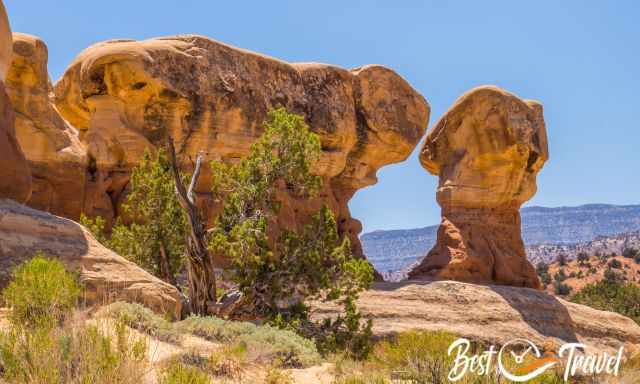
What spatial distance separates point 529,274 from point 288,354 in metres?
15.2

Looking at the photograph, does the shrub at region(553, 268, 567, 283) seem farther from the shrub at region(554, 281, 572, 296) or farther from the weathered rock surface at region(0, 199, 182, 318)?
the weathered rock surface at region(0, 199, 182, 318)

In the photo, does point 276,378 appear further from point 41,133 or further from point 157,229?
point 41,133

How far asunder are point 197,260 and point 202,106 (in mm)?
6980

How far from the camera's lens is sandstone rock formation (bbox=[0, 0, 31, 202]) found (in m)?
11.6

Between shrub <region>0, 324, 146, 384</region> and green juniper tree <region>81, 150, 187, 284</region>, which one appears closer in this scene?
shrub <region>0, 324, 146, 384</region>

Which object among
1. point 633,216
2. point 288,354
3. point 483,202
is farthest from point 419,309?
point 633,216

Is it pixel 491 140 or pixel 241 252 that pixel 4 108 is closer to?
pixel 241 252

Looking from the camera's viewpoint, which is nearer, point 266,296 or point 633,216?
point 266,296

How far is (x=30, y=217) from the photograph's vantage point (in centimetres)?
1084

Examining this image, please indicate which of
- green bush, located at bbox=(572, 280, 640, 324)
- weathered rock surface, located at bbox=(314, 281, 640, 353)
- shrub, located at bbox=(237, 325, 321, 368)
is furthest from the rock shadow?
shrub, located at bbox=(237, 325, 321, 368)

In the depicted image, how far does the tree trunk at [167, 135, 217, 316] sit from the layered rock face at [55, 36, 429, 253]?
20.0 feet

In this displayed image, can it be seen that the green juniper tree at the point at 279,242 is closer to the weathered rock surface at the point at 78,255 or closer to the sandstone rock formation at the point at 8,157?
the weathered rock surface at the point at 78,255

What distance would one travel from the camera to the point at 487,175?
922 inches

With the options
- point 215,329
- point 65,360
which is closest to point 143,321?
point 215,329
